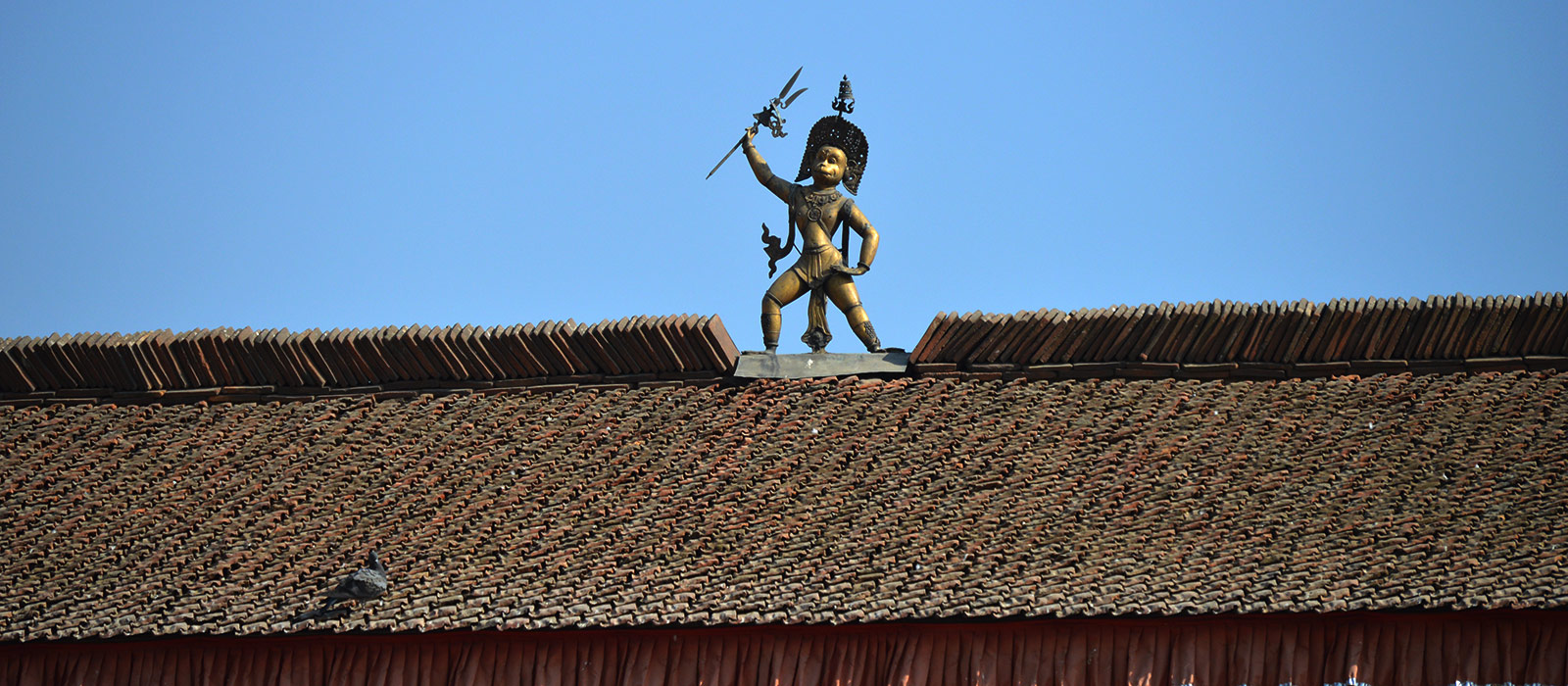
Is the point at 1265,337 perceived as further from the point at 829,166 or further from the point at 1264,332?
the point at 829,166

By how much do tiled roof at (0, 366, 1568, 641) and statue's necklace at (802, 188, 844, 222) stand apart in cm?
126

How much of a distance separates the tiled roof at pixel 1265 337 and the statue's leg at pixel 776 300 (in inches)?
36.9

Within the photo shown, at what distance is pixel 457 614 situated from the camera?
986 cm

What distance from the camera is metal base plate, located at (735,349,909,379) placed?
12.4 meters

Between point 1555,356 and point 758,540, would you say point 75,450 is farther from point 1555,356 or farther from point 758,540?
point 1555,356

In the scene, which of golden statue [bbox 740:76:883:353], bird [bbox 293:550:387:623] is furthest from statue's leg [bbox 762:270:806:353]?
bird [bbox 293:550:387:623]

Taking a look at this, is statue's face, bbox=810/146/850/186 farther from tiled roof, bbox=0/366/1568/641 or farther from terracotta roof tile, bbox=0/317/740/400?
tiled roof, bbox=0/366/1568/641

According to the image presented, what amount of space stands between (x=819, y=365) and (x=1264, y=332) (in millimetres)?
2598

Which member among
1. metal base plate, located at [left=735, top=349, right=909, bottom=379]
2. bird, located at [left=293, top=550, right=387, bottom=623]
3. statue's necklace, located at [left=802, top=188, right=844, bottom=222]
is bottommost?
bird, located at [left=293, top=550, right=387, bottom=623]

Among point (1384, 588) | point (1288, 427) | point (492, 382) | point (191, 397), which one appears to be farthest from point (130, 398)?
point (1384, 588)

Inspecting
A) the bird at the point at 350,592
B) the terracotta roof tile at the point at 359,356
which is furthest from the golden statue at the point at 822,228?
the bird at the point at 350,592

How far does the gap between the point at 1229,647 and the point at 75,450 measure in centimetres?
704

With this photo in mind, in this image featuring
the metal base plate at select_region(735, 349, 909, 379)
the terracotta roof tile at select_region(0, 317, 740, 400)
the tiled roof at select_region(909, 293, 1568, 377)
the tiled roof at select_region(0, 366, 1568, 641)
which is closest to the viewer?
the tiled roof at select_region(0, 366, 1568, 641)

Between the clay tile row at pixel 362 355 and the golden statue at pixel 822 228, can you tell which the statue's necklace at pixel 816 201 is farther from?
the clay tile row at pixel 362 355
